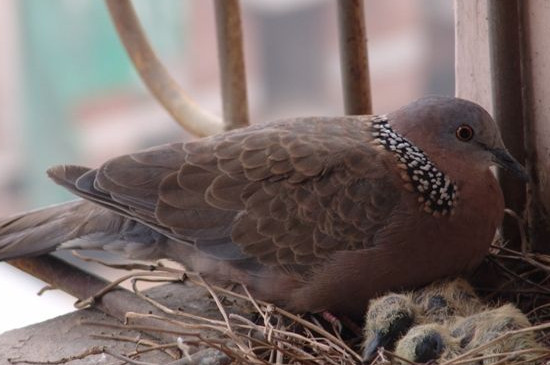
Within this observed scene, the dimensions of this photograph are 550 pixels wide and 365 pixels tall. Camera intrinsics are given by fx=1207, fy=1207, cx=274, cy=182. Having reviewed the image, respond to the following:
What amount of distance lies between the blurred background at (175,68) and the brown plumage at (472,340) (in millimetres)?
4880

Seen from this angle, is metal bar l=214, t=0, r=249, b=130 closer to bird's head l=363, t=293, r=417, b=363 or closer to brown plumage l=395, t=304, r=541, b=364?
bird's head l=363, t=293, r=417, b=363

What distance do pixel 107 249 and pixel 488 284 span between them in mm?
1049

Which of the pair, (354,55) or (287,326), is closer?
(287,326)

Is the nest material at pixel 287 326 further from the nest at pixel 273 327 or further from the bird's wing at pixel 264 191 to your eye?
the bird's wing at pixel 264 191

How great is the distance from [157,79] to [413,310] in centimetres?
134

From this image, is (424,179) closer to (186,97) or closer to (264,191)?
(264,191)

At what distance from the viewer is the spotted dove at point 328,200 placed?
3043 mm

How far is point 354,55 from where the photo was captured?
3.49 metres

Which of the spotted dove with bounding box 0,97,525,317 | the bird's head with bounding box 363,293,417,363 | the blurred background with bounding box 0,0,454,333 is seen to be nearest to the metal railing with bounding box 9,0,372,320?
the spotted dove with bounding box 0,97,525,317

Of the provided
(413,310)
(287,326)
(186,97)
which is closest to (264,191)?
(287,326)

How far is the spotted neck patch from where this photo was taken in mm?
3074

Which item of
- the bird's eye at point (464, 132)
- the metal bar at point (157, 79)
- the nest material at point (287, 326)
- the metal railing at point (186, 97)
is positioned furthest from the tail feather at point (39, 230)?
the bird's eye at point (464, 132)

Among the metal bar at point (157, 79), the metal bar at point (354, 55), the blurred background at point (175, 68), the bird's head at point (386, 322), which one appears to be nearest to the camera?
the bird's head at point (386, 322)

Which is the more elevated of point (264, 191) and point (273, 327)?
point (264, 191)
